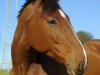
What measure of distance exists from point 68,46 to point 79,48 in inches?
9.0

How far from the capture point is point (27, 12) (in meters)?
6.19

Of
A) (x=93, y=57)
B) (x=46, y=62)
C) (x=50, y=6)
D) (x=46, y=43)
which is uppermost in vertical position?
(x=50, y=6)

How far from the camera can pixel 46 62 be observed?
6.20 meters

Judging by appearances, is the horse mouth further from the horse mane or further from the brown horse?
the horse mane

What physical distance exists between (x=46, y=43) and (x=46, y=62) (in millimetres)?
509

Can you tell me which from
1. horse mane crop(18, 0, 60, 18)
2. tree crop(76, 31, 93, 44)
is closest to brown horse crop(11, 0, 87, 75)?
horse mane crop(18, 0, 60, 18)

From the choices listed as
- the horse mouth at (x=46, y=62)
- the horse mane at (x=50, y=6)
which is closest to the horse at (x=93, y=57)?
the horse mouth at (x=46, y=62)

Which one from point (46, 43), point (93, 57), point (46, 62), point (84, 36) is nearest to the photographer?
point (46, 43)

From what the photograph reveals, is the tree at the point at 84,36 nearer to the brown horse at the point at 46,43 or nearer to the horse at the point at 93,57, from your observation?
the horse at the point at 93,57

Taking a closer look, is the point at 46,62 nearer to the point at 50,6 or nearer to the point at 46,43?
the point at 46,43

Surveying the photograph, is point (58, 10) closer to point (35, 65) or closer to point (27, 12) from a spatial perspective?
point (27, 12)

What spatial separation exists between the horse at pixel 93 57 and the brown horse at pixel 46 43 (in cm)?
168

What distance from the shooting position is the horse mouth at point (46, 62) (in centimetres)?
611

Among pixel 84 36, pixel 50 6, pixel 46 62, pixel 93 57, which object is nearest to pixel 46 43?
pixel 46 62
